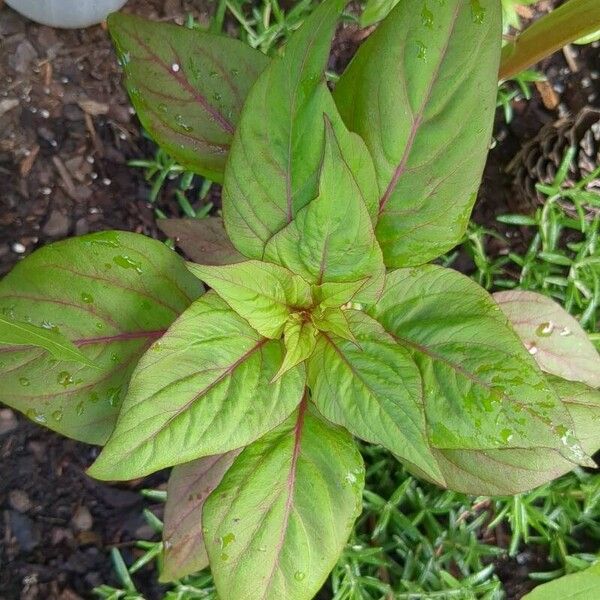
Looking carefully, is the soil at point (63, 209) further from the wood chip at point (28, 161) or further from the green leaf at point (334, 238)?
the green leaf at point (334, 238)

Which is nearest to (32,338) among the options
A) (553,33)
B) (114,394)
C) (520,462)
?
(114,394)

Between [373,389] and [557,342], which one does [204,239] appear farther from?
[557,342]

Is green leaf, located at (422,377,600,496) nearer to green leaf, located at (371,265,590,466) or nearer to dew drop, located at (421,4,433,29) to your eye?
green leaf, located at (371,265,590,466)

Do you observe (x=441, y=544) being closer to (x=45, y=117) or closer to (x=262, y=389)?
(x=262, y=389)

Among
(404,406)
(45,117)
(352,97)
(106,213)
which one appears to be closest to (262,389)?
(404,406)

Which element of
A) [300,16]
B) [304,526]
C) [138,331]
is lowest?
[304,526]

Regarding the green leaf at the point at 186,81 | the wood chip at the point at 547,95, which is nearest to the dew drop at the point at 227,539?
the green leaf at the point at 186,81
